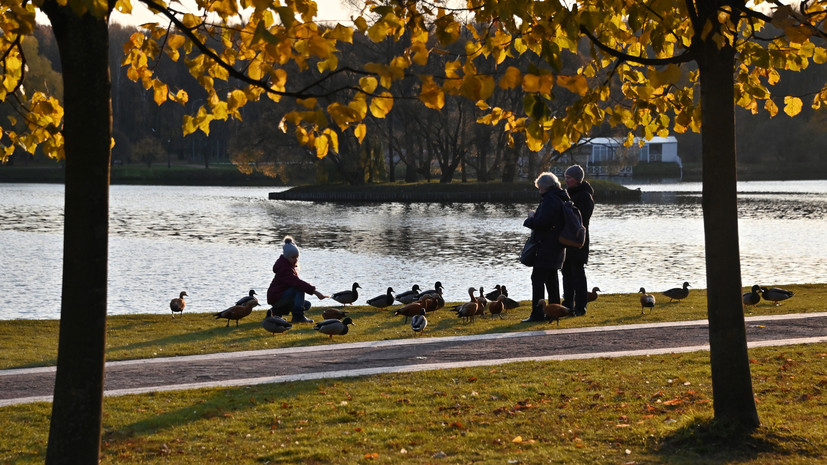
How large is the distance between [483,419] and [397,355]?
353 cm

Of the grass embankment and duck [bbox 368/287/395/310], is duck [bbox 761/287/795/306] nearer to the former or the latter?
the grass embankment

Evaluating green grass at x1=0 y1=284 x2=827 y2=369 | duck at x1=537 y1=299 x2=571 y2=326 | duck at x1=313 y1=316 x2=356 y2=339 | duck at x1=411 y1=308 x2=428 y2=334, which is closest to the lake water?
green grass at x1=0 y1=284 x2=827 y2=369

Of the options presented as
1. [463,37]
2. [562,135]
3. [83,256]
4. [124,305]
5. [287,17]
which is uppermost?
[463,37]

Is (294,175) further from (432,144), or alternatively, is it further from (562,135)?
(562,135)

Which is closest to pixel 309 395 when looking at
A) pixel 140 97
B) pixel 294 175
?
pixel 294 175

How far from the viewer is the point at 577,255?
47.0 feet

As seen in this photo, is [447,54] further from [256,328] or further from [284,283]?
[284,283]

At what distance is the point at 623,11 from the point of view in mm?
8227

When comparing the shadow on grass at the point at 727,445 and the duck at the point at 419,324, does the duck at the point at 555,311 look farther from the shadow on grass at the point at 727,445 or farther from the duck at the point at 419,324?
the shadow on grass at the point at 727,445

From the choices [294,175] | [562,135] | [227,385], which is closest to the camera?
[562,135]

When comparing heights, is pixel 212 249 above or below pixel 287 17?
below

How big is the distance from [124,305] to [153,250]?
1325 cm

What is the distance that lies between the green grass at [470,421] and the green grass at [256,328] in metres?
3.03

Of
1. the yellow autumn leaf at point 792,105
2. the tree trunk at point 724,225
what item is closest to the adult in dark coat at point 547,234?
the yellow autumn leaf at point 792,105
